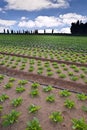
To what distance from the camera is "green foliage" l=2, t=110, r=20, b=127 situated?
5051mm

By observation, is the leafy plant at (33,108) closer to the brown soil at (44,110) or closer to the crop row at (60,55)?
the brown soil at (44,110)

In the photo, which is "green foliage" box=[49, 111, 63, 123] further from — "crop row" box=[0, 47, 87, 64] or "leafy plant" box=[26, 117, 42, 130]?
"crop row" box=[0, 47, 87, 64]

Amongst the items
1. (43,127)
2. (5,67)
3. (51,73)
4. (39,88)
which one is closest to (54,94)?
(39,88)

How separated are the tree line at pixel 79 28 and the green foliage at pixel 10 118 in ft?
237

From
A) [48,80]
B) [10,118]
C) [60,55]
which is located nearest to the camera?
[10,118]

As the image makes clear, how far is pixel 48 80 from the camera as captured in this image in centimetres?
916

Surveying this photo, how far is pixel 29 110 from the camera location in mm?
5777

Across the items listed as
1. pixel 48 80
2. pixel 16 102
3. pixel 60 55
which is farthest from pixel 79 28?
pixel 16 102

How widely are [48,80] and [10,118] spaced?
426 cm

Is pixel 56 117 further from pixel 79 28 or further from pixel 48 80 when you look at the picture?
pixel 79 28

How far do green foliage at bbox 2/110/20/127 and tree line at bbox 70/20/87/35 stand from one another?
237ft

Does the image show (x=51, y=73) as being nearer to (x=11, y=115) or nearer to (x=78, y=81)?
(x=78, y=81)

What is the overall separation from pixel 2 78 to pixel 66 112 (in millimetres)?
4706

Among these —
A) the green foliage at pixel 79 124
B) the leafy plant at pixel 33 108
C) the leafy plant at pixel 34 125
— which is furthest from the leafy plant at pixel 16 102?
the green foliage at pixel 79 124
